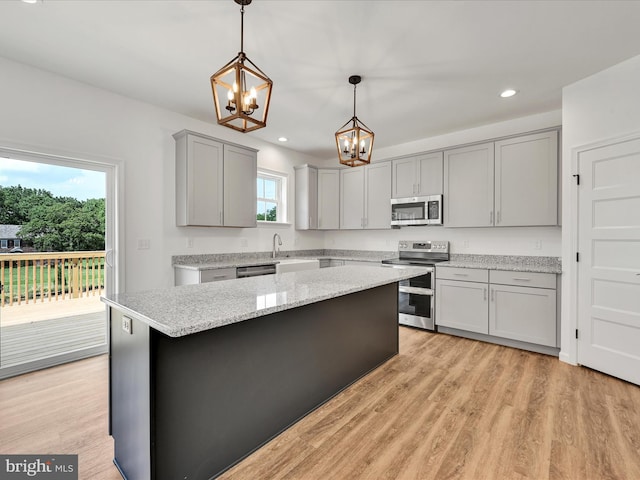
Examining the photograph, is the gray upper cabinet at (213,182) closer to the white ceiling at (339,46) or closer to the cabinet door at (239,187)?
the cabinet door at (239,187)

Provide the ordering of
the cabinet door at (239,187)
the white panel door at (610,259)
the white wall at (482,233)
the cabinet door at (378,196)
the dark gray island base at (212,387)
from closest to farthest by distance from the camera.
A: the dark gray island base at (212,387) → the white panel door at (610,259) → the white wall at (482,233) → the cabinet door at (239,187) → the cabinet door at (378,196)

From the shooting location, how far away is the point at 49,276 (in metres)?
3.00

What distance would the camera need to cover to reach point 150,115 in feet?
11.5

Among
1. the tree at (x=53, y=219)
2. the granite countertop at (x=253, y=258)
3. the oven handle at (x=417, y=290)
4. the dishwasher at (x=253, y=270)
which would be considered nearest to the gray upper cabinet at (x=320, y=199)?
the granite countertop at (x=253, y=258)

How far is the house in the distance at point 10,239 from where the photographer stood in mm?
2690

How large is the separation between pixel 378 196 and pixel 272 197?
1.72 m

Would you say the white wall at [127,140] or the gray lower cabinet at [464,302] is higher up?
the white wall at [127,140]

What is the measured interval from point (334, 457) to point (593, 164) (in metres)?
3.22

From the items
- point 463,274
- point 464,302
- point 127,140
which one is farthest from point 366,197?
point 127,140

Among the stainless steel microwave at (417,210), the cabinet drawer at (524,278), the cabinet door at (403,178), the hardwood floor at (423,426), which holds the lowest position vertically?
the hardwood floor at (423,426)

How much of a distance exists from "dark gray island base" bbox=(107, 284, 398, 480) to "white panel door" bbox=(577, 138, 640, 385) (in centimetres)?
242

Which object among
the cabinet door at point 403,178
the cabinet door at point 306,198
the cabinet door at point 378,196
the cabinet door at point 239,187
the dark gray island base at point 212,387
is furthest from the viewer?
the cabinet door at point 306,198

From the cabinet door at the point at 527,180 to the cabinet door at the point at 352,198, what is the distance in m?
1.95

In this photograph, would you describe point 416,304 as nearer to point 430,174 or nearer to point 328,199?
point 430,174
